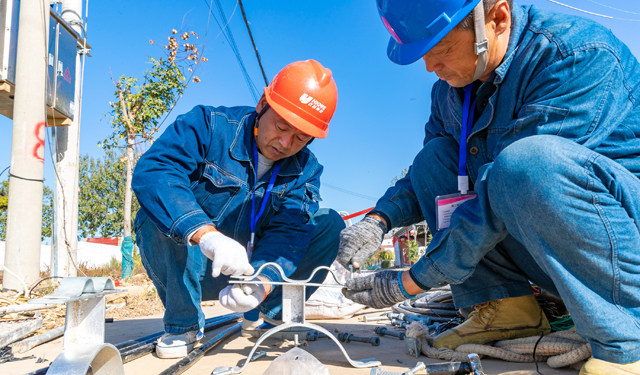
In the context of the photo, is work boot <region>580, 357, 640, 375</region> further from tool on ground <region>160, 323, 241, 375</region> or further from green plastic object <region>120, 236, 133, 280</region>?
green plastic object <region>120, 236, 133, 280</region>

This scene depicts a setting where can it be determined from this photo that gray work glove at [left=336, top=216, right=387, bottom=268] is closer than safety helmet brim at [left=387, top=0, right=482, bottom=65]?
No

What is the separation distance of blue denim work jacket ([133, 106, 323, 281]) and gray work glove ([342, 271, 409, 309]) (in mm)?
454

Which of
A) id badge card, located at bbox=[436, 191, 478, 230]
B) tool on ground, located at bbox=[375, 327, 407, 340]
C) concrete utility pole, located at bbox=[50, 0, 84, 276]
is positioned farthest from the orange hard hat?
concrete utility pole, located at bbox=[50, 0, 84, 276]

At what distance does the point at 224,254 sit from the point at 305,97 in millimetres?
1071

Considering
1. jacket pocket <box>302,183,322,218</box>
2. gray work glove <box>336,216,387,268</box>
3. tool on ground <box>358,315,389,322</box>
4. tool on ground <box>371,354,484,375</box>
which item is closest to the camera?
tool on ground <box>371,354,484,375</box>

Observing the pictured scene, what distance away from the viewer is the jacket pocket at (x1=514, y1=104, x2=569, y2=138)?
1536mm

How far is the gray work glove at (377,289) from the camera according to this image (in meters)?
1.73

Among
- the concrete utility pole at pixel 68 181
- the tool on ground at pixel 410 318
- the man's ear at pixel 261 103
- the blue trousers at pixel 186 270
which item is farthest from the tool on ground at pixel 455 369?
the concrete utility pole at pixel 68 181

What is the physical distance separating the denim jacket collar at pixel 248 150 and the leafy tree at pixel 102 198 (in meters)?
32.3

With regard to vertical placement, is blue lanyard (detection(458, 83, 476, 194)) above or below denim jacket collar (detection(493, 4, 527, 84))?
below

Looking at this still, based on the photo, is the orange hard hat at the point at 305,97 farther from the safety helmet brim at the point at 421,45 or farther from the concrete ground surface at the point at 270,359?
the concrete ground surface at the point at 270,359

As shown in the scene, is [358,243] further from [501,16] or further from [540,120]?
[501,16]

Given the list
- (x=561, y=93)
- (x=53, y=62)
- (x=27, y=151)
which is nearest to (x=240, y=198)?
(x=561, y=93)

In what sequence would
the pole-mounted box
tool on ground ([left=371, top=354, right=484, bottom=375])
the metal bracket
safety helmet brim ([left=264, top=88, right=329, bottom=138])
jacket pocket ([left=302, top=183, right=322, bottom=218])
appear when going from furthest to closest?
the pole-mounted box < jacket pocket ([left=302, top=183, right=322, bottom=218]) < safety helmet brim ([left=264, top=88, right=329, bottom=138]) < tool on ground ([left=371, top=354, right=484, bottom=375]) < the metal bracket
